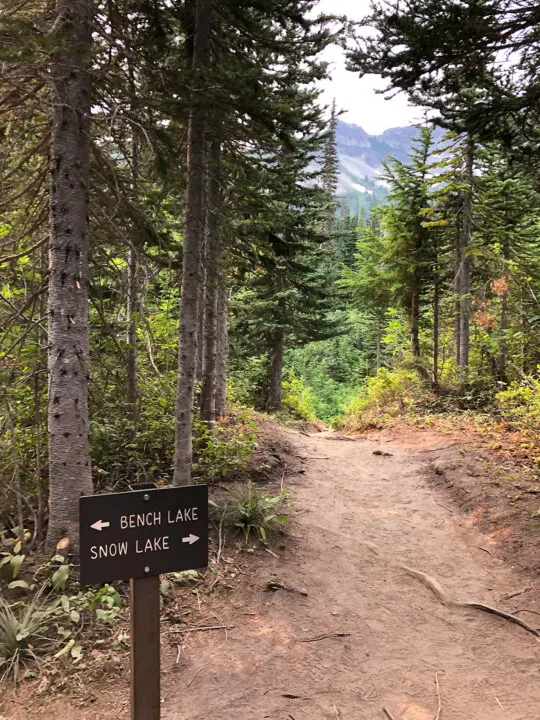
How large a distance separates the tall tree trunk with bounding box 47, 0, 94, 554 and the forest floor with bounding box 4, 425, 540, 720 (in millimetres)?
1549

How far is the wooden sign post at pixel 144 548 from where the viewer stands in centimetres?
245

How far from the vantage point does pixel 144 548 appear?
2.56 metres

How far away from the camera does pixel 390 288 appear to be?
59.4ft

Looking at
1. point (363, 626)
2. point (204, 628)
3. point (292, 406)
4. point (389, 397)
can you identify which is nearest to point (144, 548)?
point (204, 628)

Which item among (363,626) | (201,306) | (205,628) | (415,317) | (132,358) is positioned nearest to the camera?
(205,628)

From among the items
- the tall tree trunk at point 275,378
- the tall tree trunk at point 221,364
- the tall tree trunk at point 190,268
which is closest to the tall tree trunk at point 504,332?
the tall tree trunk at point 275,378

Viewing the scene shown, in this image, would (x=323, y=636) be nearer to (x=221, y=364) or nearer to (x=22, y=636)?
(x=22, y=636)

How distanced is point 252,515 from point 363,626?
6.68ft

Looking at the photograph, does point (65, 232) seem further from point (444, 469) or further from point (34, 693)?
point (444, 469)

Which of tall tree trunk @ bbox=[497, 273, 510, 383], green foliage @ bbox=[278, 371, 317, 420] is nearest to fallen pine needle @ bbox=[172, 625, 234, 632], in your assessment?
tall tree trunk @ bbox=[497, 273, 510, 383]

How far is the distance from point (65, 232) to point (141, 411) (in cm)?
395

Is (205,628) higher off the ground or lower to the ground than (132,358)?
lower

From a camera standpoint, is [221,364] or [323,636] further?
[221,364]

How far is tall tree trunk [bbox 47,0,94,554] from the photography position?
4734 mm
